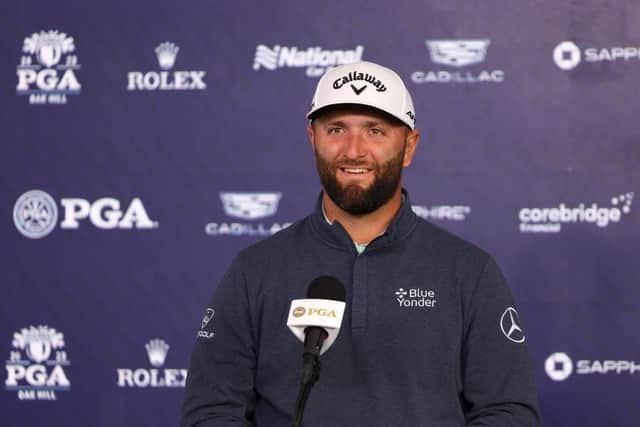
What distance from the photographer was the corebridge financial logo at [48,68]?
413cm

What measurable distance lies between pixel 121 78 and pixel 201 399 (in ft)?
7.57

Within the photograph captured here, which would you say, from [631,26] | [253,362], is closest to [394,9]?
[631,26]

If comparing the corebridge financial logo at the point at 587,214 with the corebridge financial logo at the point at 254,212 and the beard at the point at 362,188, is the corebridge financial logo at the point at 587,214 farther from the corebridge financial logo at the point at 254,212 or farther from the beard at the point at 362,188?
the beard at the point at 362,188

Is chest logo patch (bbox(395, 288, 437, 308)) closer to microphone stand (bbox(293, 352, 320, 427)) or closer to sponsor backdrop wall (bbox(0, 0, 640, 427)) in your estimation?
microphone stand (bbox(293, 352, 320, 427))

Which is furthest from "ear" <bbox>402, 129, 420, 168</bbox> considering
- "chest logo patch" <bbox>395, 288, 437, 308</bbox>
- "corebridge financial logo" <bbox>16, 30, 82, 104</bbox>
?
"corebridge financial logo" <bbox>16, 30, 82, 104</bbox>

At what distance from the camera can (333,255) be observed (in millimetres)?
2174

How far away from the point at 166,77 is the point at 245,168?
19.9 inches

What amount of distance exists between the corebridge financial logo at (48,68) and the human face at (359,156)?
2.22 m

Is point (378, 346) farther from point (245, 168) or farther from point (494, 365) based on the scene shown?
point (245, 168)

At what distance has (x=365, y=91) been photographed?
215cm

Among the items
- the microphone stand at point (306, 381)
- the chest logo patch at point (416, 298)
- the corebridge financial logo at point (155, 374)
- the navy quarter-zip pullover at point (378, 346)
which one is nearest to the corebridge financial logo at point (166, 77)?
the corebridge financial logo at point (155, 374)

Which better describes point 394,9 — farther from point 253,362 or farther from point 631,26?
point 253,362

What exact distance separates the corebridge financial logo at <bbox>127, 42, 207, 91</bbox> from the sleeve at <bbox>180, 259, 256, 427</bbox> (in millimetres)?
2042

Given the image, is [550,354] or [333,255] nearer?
[333,255]
